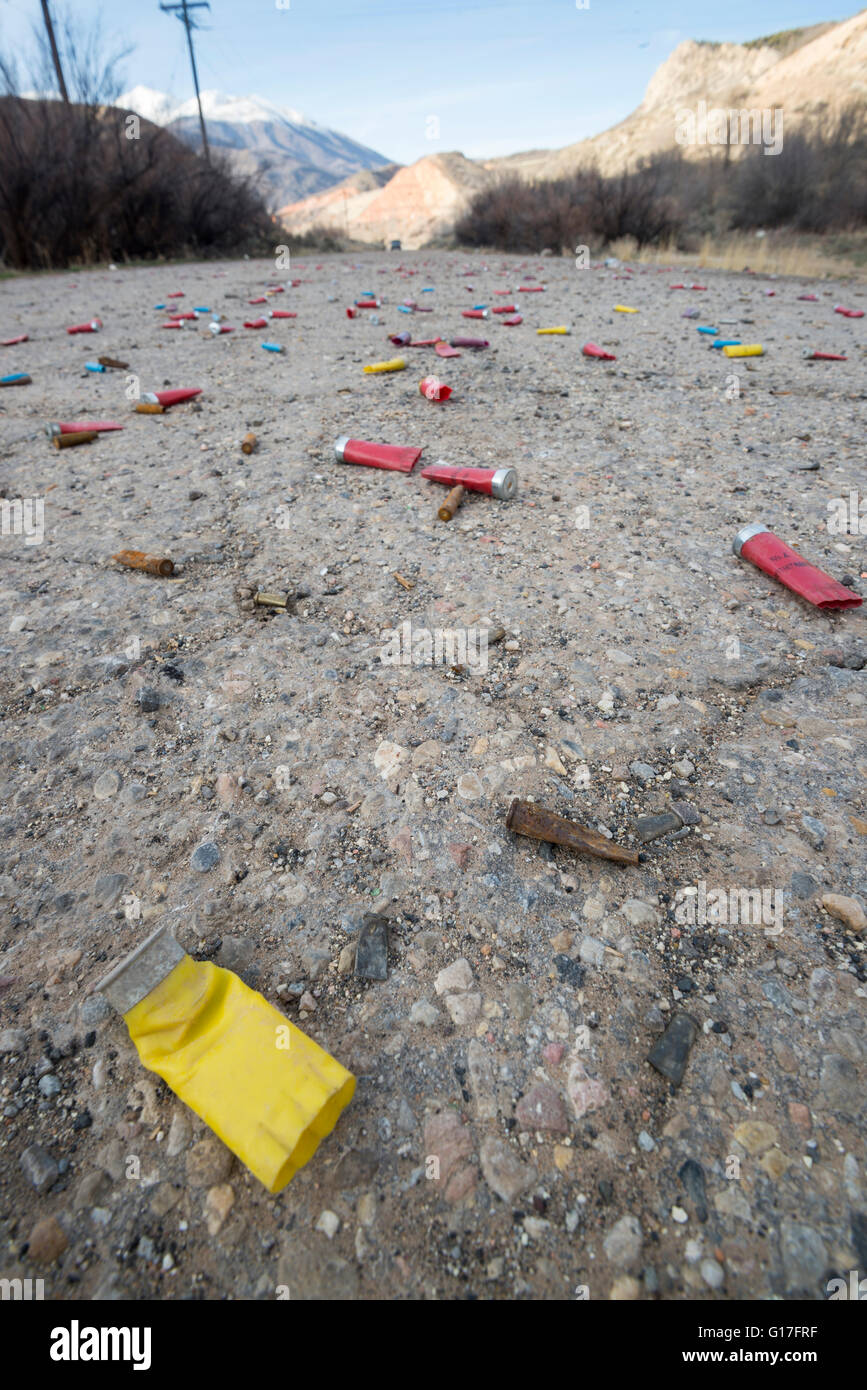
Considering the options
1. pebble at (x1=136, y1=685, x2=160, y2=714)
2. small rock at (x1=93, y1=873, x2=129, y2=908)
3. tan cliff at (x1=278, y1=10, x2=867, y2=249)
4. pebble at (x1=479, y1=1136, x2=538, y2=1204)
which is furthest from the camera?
tan cliff at (x1=278, y1=10, x2=867, y2=249)

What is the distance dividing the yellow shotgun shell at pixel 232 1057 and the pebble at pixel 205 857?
299 mm

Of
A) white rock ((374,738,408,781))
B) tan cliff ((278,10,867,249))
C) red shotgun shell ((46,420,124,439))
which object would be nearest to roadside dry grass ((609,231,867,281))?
red shotgun shell ((46,420,124,439))

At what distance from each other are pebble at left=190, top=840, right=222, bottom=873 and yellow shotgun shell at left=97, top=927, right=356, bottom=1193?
0.30 meters

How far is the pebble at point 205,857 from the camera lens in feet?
4.97

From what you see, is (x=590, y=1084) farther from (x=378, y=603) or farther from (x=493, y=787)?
(x=378, y=603)

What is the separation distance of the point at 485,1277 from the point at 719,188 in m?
22.3

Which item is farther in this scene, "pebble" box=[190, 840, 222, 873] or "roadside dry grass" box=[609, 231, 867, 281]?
"roadside dry grass" box=[609, 231, 867, 281]

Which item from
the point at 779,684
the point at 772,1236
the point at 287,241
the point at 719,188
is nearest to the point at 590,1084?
the point at 772,1236

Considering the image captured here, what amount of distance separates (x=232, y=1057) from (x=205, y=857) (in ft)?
1.70

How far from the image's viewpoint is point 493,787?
1678 millimetres

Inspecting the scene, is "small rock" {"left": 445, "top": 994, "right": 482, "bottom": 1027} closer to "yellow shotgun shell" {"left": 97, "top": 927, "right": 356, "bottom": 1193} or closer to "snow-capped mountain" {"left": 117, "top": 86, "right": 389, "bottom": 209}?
"yellow shotgun shell" {"left": 97, "top": 927, "right": 356, "bottom": 1193}

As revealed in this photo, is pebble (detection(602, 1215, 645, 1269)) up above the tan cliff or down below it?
below

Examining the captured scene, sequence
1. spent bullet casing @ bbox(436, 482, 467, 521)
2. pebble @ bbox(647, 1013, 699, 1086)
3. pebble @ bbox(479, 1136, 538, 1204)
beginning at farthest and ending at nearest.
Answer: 1. spent bullet casing @ bbox(436, 482, 467, 521)
2. pebble @ bbox(647, 1013, 699, 1086)
3. pebble @ bbox(479, 1136, 538, 1204)

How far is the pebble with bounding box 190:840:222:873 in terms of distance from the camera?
4.97ft
